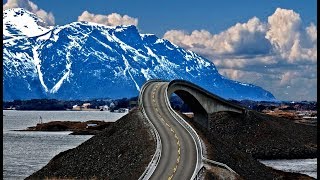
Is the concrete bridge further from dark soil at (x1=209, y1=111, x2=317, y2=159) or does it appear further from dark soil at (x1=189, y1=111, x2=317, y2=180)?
dark soil at (x1=209, y1=111, x2=317, y2=159)

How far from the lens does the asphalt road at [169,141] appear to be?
237 ft

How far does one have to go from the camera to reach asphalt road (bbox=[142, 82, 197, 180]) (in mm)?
72312

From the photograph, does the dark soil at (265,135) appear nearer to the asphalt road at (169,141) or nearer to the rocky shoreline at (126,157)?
the asphalt road at (169,141)

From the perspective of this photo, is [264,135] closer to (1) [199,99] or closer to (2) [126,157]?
(1) [199,99]

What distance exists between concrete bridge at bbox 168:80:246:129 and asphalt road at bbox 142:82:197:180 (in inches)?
154

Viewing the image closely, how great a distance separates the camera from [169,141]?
8681 cm

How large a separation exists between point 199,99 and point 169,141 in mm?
48012

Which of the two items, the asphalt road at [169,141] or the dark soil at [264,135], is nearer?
the asphalt road at [169,141]

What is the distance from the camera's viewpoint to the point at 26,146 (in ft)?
559

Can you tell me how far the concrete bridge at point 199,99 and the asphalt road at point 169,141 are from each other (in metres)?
3.91

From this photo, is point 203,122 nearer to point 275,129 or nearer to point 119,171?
point 275,129

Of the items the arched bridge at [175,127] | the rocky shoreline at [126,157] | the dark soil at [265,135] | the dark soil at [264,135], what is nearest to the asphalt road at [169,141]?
the arched bridge at [175,127]

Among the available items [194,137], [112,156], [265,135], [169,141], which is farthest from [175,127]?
[265,135]

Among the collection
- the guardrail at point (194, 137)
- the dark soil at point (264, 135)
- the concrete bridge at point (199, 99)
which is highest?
the concrete bridge at point (199, 99)
